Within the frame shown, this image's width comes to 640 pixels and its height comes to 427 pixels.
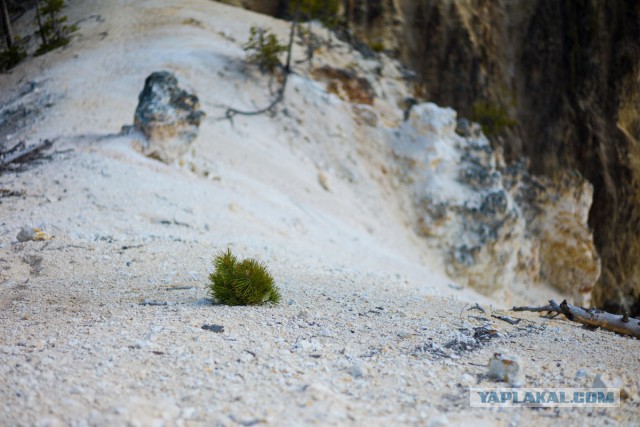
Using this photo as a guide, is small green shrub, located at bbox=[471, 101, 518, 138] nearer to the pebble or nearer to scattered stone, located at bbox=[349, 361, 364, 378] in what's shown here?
the pebble

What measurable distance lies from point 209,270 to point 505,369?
463 centimetres

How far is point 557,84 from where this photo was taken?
2627 centimetres

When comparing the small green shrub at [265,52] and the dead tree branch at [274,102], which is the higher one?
the small green shrub at [265,52]

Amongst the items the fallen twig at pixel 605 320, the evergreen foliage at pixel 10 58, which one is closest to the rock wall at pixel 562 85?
the evergreen foliage at pixel 10 58

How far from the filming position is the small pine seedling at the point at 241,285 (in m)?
6.13

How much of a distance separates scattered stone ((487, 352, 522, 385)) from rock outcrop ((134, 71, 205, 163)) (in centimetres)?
1001

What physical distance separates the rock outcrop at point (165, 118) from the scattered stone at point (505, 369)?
32.8ft

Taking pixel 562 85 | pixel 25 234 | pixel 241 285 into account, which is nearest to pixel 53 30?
pixel 25 234

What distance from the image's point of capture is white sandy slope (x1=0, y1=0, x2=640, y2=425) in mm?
3842

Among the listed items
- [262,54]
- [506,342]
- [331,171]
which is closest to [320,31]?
[262,54]

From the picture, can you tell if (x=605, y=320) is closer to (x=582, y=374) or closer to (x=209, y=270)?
(x=582, y=374)

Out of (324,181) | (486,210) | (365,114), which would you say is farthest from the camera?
(365,114)

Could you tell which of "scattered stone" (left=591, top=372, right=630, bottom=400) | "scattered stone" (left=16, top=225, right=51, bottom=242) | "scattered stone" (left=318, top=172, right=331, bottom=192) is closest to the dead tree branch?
"scattered stone" (left=318, top=172, right=331, bottom=192)

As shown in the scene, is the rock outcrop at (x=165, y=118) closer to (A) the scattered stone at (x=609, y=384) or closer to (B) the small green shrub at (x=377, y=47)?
(A) the scattered stone at (x=609, y=384)
